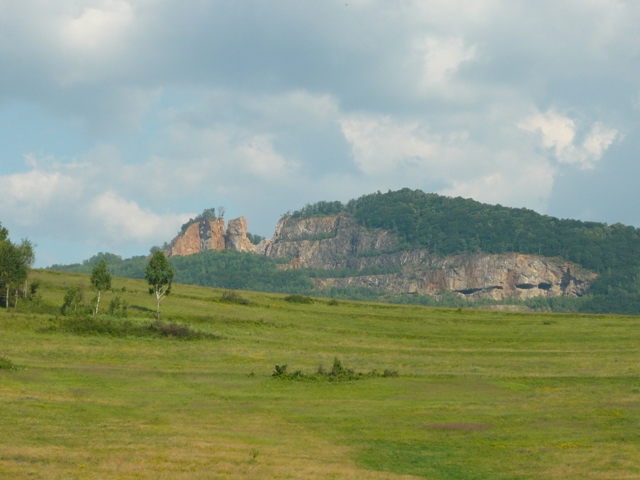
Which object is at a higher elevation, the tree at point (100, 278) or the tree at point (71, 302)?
the tree at point (100, 278)

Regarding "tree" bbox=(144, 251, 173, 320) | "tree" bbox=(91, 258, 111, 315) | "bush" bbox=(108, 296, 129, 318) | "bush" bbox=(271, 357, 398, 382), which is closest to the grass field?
"bush" bbox=(271, 357, 398, 382)

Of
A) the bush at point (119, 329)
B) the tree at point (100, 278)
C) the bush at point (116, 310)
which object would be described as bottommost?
the bush at point (119, 329)

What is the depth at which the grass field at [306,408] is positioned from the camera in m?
25.4

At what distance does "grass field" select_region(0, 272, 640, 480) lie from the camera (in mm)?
25422

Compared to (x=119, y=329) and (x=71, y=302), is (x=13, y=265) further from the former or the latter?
(x=119, y=329)

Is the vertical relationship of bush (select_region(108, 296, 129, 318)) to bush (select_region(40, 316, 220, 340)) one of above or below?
above

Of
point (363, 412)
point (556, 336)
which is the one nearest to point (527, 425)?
point (363, 412)

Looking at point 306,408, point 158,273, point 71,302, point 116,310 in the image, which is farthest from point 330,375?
point 71,302

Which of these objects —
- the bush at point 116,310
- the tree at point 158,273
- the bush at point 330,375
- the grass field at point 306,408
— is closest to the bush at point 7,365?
the grass field at point 306,408

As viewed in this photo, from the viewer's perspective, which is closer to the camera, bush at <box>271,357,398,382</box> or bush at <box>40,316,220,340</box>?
bush at <box>271,357,398,382</box>

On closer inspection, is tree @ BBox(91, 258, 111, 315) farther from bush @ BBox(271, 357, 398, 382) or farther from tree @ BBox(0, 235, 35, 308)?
bush @ BBox(271, 357, 398, 382)

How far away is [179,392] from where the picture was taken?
41031 mm

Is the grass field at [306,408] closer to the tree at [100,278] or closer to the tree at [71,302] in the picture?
the tree at [71,302]

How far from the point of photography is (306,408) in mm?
37500
